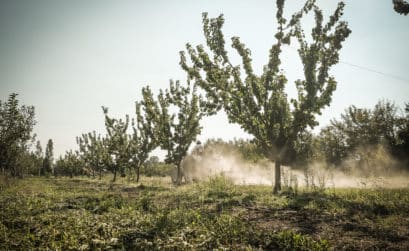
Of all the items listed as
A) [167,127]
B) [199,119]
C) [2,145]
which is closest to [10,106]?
[2,145]

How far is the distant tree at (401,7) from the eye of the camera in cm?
1132

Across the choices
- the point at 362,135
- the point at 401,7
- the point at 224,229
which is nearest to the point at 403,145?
the point at 362,135

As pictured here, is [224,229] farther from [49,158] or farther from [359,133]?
[49,158]

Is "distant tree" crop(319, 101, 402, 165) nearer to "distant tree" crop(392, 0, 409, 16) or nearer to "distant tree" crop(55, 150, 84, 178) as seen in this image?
"distant tree" crop(392, 0, 409, 16)

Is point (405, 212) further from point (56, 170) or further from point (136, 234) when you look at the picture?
point (56, 170)

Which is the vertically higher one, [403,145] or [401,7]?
[401,7]

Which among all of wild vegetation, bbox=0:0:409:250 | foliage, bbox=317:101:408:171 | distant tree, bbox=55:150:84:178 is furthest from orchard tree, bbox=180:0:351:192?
distant tree, bbox=55:150:84:178

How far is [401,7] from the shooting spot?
37.4 ft

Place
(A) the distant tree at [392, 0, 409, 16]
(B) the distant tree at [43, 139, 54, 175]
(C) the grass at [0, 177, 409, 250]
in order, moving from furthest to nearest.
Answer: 1. (B) the distant tree at [43, 139, 54, 175]
2. (A) the distant tree at [392, 0, 409, 16]
3. (C) the grass at [0, 177, 409, 250]

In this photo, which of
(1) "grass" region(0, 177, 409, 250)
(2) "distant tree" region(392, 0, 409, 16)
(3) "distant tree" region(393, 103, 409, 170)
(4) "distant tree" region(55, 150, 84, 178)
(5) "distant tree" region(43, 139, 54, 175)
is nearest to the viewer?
(1) "grass" region(0, 177, 409, 250)

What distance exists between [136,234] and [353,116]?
136 ft

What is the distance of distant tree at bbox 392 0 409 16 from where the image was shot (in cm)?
1132

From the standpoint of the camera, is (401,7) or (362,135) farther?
(362,135)

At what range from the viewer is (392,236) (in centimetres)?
531
